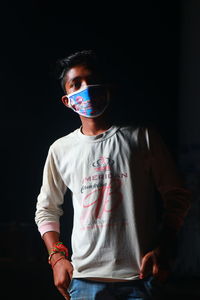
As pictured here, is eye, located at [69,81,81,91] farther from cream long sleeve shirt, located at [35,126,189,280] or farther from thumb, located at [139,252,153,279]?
thumb, located at [139,252,153,279]

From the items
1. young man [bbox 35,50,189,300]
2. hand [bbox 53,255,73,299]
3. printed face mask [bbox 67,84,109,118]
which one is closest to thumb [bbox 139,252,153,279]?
young man [bbox 35,50,189,300]

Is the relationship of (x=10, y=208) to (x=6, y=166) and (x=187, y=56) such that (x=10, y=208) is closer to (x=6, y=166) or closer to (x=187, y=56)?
(x=6, y=166)

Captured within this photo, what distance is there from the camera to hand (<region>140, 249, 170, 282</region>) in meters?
1.16

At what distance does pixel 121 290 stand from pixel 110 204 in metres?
→ 0.27

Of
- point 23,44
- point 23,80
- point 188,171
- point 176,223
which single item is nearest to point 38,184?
point 23,80

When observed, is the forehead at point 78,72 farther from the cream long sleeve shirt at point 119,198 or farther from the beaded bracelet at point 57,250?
the beaded bracelet at point 57,250

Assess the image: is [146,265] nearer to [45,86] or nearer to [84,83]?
[84,83]

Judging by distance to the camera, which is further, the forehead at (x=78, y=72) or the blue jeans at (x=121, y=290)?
the forehead at (x=78, y=72)

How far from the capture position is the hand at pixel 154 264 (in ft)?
3.80

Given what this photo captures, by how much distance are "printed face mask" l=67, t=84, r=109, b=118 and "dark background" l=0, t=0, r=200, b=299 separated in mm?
428

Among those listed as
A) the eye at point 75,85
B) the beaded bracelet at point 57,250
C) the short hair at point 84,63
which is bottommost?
the beaded bracelet at point 57,250

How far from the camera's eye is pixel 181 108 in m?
2.38

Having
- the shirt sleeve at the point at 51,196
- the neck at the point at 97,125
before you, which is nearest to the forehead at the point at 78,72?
the neck at the point at 97,125

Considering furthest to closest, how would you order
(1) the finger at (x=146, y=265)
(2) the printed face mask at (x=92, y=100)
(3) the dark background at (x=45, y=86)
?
(3) the dark background at (x=45, y=86) < (2) the printed face mask at (x=92, y=100) < (1) the finger at (x=146, y=265)
